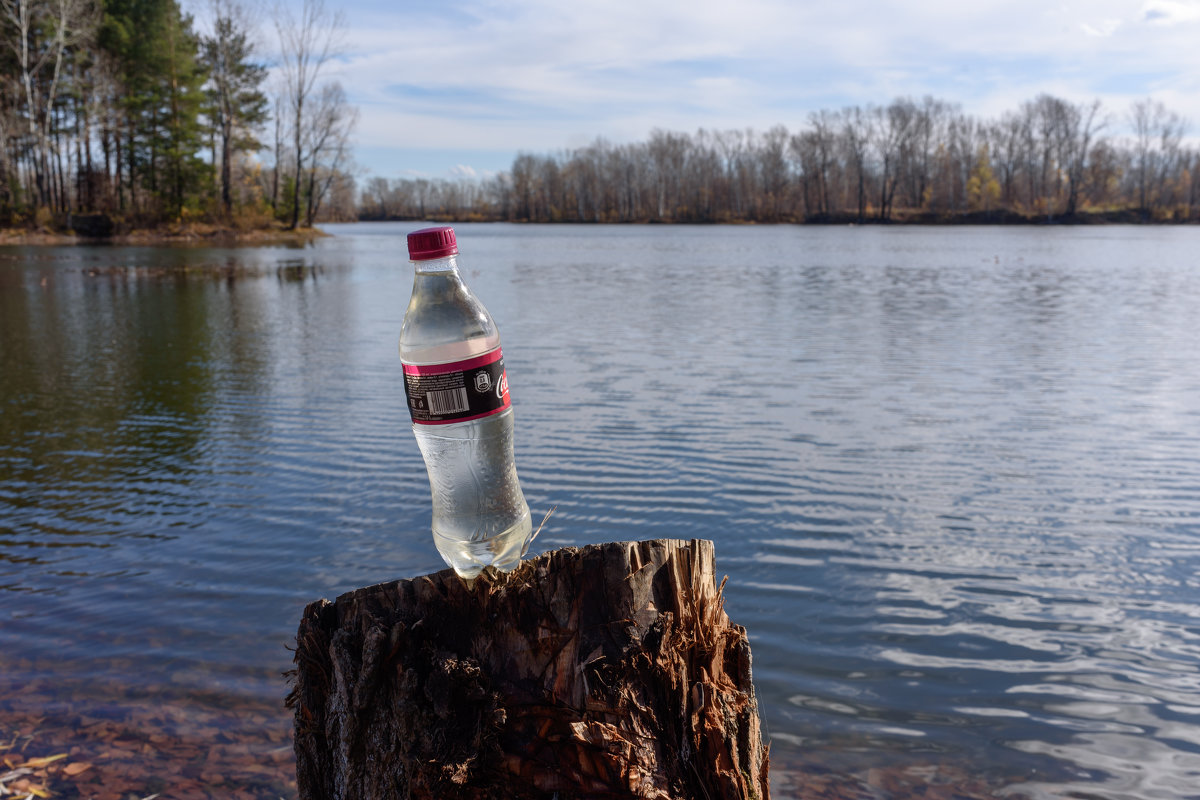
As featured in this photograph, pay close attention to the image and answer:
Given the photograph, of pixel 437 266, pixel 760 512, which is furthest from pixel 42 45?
pixel 437 266

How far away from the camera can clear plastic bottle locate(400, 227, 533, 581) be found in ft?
7.02

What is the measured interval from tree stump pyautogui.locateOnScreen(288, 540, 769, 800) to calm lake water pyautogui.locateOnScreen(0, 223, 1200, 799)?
2.16m

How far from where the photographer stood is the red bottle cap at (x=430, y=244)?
2184mm

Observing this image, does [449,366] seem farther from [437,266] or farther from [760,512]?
[760,512]

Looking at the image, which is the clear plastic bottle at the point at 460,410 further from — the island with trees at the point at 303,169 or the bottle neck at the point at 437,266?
the island with trees at the point at 303,169

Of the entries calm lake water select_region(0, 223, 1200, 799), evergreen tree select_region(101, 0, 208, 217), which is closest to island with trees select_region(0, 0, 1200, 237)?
evergreen tree select_region(101, 0, 208, 217)

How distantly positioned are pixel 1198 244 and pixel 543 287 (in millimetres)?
48802

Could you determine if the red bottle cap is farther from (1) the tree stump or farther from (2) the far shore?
(2) the far shore

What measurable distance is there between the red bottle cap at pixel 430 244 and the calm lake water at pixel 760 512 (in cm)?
303

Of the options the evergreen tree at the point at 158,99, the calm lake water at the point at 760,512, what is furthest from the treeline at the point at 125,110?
the calm lake water at the point at 760,512

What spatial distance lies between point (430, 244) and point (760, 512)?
18.8 feet

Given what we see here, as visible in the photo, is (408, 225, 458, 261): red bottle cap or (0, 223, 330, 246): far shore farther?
(0, 223, 330, 246): far shore

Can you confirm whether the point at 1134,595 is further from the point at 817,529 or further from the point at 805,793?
the point at 805,793

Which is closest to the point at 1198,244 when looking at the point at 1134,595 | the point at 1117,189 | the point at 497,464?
the point at 1134,595
